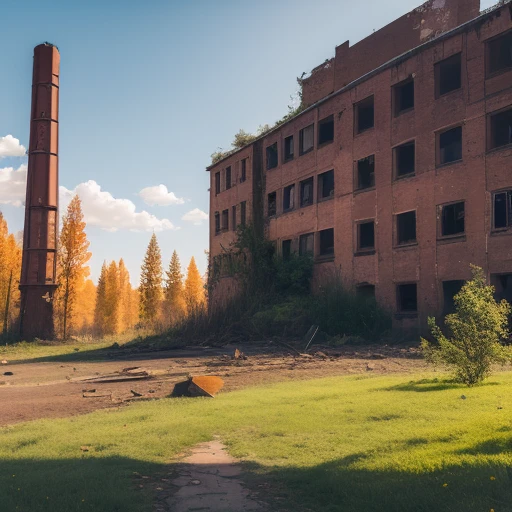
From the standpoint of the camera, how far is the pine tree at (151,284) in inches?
2798

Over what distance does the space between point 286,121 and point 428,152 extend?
1332 cm

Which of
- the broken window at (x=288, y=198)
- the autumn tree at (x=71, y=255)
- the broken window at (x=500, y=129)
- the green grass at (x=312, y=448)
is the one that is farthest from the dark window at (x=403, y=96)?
the autumn tree at (x=71, y=255)

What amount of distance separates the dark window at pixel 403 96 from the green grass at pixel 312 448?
67.4 ft

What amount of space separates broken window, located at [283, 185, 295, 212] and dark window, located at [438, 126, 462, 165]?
11851mm

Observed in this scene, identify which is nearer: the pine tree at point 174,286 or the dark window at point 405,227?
the dark window at point 405,227

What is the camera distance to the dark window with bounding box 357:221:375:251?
31.7 m

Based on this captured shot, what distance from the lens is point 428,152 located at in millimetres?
28125

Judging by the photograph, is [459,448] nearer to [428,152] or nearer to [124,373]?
[124,373]

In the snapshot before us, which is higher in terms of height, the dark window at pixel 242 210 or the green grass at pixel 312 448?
the dark window at pixel 242 210

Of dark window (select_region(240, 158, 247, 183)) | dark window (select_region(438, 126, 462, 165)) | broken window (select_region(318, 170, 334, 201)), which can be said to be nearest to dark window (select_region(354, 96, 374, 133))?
broken window (select_region(318, 170, 334, 201))

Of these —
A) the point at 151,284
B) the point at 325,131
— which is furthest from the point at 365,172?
the point at 151,284

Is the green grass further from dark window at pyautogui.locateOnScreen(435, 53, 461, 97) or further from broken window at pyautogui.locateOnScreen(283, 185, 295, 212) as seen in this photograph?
broken window at pyautogui.locateOnScreen(283, 185, 295, 212)

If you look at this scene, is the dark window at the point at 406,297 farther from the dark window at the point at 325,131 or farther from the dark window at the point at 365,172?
the dark window at the point at 325,131

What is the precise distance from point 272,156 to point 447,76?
15.1 metres
